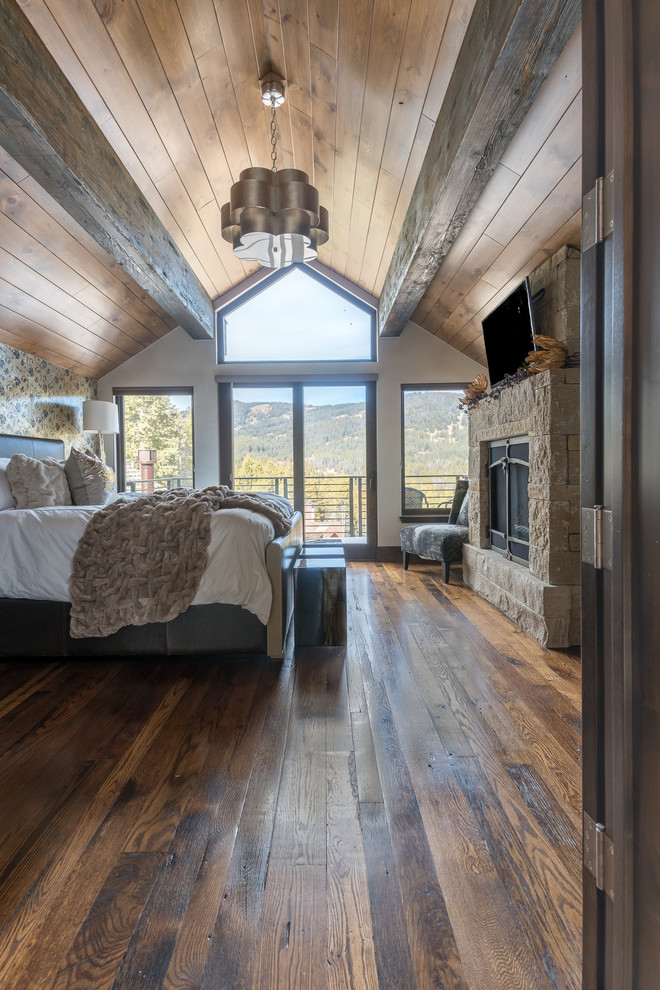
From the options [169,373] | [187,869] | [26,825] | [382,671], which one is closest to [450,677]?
[382,671]

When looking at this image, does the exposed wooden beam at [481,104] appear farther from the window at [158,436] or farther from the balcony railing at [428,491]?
the window at [158,436]

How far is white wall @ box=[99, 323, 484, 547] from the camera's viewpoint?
622cm

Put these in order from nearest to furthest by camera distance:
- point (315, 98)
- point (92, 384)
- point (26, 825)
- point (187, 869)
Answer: point (187, 869)
point (26, 825)
point (315, 98)
point (92, 384)

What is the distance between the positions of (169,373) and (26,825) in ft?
17.3

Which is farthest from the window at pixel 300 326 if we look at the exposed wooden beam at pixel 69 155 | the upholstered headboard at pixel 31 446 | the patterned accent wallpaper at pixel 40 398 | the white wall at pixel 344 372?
the upholstered headboard at pixel 31 446

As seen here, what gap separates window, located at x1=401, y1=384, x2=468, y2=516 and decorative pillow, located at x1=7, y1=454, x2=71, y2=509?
12.2 feet

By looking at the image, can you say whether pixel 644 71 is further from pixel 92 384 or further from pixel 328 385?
pixel 92 384

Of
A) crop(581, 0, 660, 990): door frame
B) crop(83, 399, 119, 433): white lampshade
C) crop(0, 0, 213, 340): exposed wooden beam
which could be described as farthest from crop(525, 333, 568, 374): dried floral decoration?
crop(83, 399, 119, 433): white lampshade

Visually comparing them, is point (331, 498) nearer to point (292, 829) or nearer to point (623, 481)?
point (292, 829)

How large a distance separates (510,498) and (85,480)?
122 inches

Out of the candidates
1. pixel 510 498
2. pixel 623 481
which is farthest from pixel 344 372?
pixel 623 481

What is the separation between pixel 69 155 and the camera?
8.79 feet

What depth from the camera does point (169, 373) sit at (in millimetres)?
6258

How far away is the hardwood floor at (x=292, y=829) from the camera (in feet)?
3.78
